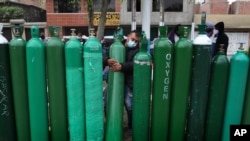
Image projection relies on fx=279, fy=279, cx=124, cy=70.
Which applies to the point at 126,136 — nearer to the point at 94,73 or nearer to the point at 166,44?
the point at 94,73

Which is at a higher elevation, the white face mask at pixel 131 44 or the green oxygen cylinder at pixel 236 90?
the white face mask at pixel 131 44

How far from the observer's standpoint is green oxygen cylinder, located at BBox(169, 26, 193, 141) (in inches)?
117

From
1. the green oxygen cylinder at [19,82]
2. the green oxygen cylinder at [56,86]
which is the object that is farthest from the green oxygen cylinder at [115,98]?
the green oxygen cylinder at [19,82]

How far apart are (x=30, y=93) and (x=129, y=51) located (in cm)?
128

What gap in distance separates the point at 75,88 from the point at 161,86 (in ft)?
3.12

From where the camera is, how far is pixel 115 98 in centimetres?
328

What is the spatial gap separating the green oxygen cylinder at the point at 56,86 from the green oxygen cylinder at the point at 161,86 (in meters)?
1.02

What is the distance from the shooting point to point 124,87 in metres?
3.45

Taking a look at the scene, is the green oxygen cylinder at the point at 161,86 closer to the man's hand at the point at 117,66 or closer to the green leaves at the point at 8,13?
the man's hand at the point at 117,66

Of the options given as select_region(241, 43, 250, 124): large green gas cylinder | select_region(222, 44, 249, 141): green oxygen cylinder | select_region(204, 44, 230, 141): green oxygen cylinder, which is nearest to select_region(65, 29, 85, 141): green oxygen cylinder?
select_region(204, 44, 230, 141): green oxygen cylinder

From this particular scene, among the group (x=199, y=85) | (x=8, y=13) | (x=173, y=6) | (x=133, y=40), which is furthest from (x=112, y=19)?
(x=199, y=85)

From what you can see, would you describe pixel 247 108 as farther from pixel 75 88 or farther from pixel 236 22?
pixel 236 22

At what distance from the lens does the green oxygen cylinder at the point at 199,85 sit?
298cm

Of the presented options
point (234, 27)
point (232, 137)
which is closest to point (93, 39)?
point (232, 137)
